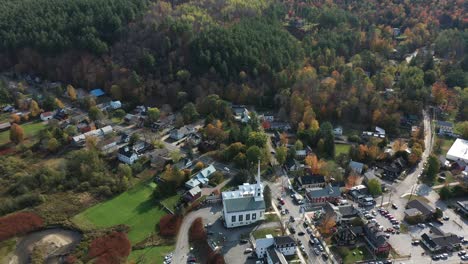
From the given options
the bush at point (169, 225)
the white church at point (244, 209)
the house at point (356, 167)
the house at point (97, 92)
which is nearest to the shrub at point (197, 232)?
the bush at point (169, 225)

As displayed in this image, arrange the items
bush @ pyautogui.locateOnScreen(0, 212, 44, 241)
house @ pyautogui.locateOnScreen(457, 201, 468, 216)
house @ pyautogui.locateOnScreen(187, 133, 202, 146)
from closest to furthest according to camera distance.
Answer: bush @ pyautogui.locateOnScreen(0, 212, 44, 241) → house @ pyautogui.locateOnScreen(457, 201, 468, 216) → house @ pyautogui.locateOnScreen(187, 133, 202, 146)

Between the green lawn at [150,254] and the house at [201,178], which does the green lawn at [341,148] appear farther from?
the green lawn at [150,254]

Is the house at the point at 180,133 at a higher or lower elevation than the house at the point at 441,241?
higher

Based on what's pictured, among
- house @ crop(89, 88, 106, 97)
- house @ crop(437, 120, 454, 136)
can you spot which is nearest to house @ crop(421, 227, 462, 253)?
house @ crop(437, 120, 454, 136)

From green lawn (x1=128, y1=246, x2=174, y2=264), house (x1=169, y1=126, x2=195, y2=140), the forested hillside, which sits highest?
A: the forested hillside

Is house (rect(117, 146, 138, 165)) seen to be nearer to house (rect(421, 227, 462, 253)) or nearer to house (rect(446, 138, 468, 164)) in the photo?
house (rect(421, 227, 462, 253))

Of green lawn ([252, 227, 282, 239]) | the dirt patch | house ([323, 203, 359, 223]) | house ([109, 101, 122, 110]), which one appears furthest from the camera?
house ([109, 101, 122, 110])

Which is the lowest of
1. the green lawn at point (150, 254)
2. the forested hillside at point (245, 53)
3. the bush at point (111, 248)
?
the green lawn at point (150, 254)
